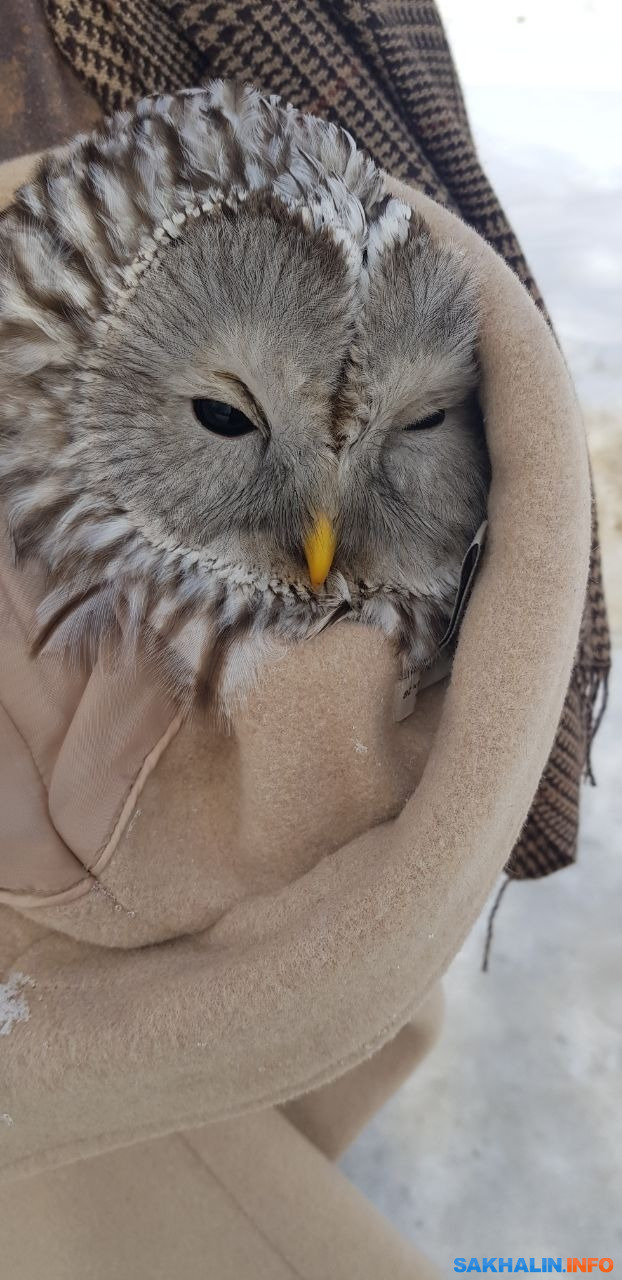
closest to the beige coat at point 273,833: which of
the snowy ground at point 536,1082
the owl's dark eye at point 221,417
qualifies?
the owl's dark eye at point 221,417

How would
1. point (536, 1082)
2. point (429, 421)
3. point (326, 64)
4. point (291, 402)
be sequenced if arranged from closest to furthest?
point (291, 402) → point (429, 421) → point (326, 64) → point (536, 1082)

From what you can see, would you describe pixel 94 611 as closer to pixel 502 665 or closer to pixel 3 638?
pixel 3 638

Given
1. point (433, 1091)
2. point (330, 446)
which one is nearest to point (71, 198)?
point (330, 446)

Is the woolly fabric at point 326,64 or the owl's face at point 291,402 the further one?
the woolly fabric at point 326,64

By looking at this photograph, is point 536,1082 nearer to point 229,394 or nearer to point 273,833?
point 273,833

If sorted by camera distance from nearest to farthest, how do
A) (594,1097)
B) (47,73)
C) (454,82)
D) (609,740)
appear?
(47,73) < (454,82) < (594,1097) < (609,740)

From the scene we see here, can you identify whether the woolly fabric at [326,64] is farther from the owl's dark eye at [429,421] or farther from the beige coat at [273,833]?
the owl's dark eye at [429,421]

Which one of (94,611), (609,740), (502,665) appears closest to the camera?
(502,665)

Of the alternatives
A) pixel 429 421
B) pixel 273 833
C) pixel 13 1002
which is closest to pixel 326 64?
pixel 429 421
